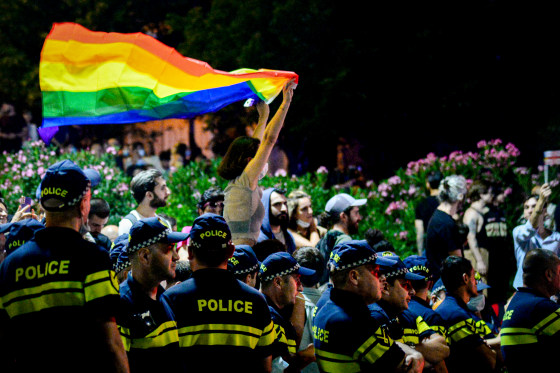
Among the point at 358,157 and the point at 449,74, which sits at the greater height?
the point at 449,74

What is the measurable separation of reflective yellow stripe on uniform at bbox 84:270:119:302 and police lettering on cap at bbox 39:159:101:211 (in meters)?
0.43

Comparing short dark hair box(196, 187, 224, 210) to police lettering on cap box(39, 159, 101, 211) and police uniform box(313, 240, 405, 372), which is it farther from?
police lettering on cap box(39, 159, 101, 211)

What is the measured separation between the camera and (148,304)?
4227 mm

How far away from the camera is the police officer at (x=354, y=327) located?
13.9 feet

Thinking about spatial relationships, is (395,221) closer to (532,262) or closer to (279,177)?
(279,177)

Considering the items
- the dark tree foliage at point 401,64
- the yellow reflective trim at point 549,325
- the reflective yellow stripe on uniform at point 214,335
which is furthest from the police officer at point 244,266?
the dark tree foliage at point 401,64

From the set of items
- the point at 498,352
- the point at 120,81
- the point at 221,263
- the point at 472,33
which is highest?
the point at 472,33

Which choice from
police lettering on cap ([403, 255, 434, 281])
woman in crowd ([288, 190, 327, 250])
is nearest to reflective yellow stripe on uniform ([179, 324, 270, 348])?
police lettering on cap ([403, 255, 434, 281])

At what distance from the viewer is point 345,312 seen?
14.4 feet

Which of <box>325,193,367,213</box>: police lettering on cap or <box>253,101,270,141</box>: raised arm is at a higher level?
<box>253,101,270,141</box>: raised arm

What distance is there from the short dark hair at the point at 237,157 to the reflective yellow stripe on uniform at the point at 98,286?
9.49 ft

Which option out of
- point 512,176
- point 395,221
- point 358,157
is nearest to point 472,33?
point 358,157

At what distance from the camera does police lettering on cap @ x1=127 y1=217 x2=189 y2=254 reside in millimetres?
4492

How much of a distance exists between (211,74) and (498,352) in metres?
3.58
